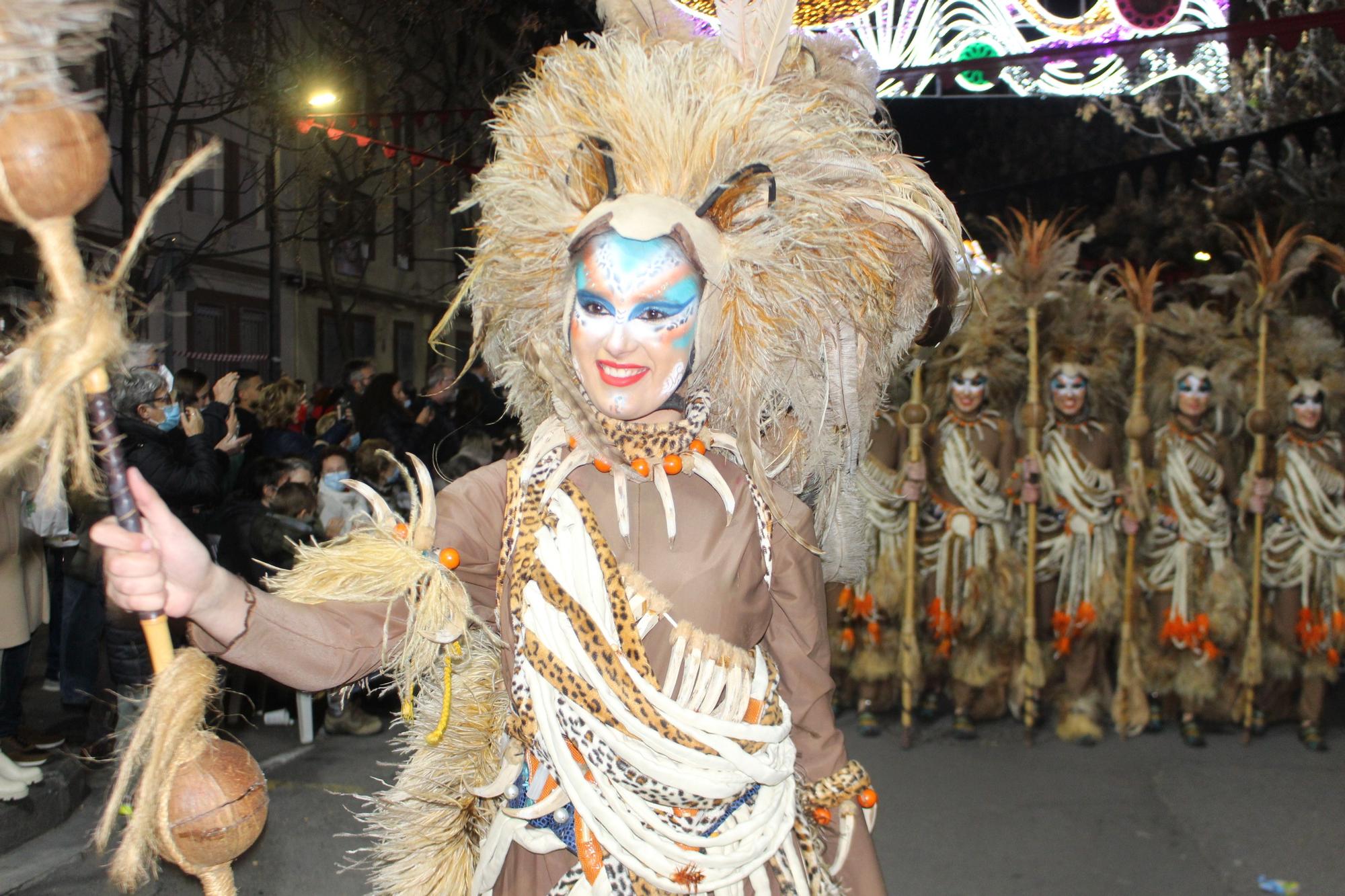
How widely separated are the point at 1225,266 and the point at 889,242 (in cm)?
1181

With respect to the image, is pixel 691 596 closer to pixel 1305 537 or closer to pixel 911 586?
pixel 911 586

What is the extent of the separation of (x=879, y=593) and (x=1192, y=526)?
1648 millimetres

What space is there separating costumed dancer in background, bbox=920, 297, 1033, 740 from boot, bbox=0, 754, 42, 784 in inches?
164

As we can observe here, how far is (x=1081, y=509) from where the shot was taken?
5656 millimetres

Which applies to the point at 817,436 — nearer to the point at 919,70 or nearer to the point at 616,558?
the point at 616,558

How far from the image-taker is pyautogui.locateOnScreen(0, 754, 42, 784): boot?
417 cm

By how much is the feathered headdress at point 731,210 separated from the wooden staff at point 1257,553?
4137mm

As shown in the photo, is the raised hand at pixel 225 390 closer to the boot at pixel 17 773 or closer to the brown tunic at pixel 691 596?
the boot at pixel 17 773

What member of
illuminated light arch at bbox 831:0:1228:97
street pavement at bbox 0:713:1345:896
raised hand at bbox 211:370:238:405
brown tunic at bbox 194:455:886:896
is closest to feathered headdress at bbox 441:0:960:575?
brown tunic at bbox 194:455:886:896

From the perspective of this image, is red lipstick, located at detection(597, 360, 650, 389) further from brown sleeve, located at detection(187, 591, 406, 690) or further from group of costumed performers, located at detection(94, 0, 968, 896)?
brown sleeve, located at detection(187, 591, 406, 690)

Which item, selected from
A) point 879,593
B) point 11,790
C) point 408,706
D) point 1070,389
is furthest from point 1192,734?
point 11,790

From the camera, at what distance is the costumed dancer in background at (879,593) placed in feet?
18.8

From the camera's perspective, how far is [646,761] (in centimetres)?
183

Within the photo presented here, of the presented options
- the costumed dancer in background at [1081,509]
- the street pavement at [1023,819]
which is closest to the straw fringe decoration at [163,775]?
the street pavement at [1023,819]
